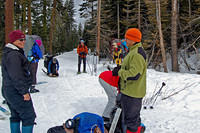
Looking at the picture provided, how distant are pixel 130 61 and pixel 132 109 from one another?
783 millimetres

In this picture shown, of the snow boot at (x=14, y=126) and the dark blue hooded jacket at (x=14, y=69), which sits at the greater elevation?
the dark blue hooded jacket at (x=14, y=69)

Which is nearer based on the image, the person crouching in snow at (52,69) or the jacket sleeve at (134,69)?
the jacket sleeve at (134,69)

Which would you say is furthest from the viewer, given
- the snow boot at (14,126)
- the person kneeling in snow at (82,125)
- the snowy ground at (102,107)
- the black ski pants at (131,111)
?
the snowy ground at (102,107)

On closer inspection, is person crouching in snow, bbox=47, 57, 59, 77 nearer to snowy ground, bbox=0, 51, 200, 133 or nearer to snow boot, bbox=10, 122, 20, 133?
snowy ground, bbox=0, 51, 200, 133

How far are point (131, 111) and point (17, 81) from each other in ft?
6.06

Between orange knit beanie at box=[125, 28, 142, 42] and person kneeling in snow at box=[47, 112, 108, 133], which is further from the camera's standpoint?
orange knit beanie at box=[125, 28, 142, 42]

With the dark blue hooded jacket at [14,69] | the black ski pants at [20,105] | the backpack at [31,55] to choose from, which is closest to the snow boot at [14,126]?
the black ski pants at [20,105]

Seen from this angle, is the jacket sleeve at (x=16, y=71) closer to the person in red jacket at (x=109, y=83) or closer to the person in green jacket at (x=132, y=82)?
the person in green jacket at (x=132, y=82)

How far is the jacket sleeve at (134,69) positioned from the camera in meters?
2.51

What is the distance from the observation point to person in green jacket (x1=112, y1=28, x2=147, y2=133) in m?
2.56

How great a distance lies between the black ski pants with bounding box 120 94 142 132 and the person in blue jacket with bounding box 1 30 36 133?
1.55 m

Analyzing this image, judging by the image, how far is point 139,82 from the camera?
2680 mm

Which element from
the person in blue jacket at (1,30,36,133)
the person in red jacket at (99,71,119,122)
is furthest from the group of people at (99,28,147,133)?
the person in blue jacket at (1,30,36,133)

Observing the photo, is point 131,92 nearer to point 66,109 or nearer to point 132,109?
point 132,109
